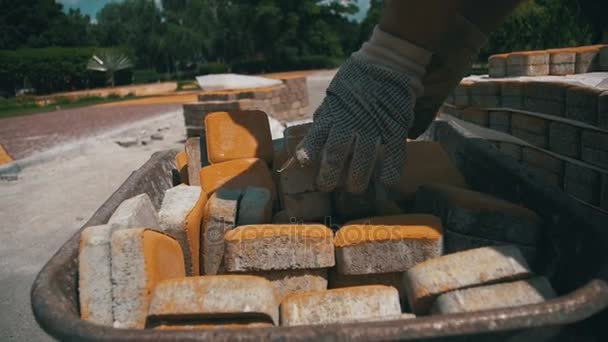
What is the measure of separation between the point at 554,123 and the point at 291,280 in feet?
7.61

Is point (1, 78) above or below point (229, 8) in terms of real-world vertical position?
below

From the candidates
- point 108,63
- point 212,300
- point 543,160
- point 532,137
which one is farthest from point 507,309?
point 108,63

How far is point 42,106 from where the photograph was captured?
72.2ft

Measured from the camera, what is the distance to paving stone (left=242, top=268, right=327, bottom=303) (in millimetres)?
1633

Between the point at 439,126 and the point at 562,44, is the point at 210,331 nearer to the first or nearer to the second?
the point at 439,126

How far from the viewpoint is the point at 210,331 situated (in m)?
1.10

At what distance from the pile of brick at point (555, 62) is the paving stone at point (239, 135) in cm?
450

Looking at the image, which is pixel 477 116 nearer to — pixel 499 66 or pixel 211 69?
pixel 499 66

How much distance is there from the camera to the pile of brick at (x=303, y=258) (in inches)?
51.6

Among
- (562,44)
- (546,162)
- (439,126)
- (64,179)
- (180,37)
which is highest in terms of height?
(180,37)

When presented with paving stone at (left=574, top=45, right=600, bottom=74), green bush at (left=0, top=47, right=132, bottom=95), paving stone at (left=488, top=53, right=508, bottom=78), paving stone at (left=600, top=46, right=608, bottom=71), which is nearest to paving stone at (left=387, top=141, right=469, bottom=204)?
paving stone at (left=600, top=46, right=608, bottom=71)

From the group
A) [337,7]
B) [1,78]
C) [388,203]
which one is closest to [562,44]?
[388,203]

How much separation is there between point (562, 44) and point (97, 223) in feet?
73.0

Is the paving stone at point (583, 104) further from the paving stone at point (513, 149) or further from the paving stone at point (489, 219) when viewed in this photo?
the paving stone at point (489, 219)
